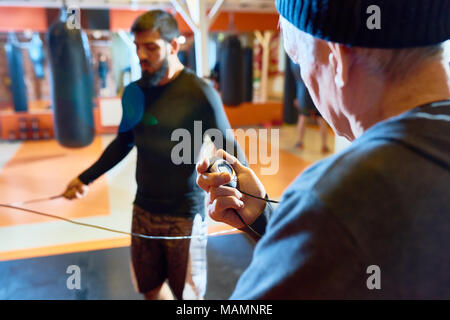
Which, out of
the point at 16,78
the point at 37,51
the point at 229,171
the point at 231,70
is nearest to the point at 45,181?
the point at 231,70

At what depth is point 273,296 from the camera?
340 mm

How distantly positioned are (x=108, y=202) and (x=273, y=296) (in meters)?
3.02

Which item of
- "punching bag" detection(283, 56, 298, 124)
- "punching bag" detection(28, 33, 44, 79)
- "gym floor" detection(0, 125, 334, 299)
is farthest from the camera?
"punching bag" detection(28, 33, 44, 79)

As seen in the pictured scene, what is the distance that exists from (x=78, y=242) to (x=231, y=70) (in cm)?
333

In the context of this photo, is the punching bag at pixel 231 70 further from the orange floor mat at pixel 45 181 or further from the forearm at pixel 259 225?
the forearm at pixel 259 225

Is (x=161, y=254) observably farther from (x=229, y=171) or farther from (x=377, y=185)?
(x=377, y=185)

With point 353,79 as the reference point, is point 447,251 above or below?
below

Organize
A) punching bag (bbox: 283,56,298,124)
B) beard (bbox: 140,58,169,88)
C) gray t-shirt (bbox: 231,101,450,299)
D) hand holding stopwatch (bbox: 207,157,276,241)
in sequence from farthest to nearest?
punching bag (bbox: 283,56,298,124) → beard (bbox: 140,58,169,88) → hand holding stopwatch (bbox: 207,157,276,241) → gray t-shirt (bbox: 231,101,450,299)

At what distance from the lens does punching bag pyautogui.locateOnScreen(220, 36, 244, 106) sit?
16.3ft

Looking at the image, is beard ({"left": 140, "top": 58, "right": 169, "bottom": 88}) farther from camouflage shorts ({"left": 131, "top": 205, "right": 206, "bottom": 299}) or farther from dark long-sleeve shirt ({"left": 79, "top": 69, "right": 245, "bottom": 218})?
camouflage shorts ({"left": 131, "top": 205, "right": 206, "bottom": 299})

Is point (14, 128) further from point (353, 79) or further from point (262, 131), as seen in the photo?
point (353, 79)

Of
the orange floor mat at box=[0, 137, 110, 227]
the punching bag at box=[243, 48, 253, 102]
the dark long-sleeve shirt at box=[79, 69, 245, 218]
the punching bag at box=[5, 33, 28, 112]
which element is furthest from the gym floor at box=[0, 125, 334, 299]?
the punching bag at box=[243, 48, 253, 102]

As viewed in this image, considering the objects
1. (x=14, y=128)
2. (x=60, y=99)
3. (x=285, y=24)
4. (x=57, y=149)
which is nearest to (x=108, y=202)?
(x=60, y=99)

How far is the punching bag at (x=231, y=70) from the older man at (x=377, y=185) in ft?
15.5
